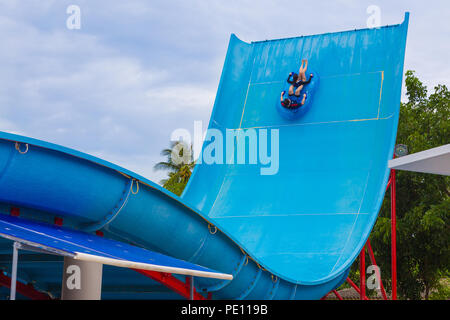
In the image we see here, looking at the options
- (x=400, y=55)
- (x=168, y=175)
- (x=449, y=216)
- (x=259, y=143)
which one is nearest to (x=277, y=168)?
(x=259, y=143)

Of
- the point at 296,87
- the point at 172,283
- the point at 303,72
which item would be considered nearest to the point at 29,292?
the point at 172,283

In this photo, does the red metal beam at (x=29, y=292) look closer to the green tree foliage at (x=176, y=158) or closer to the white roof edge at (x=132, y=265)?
the white roof edge at (x=132, y=265)

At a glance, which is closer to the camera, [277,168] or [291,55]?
[277,168]

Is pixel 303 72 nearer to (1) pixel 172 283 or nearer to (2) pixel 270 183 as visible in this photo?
(2) pixel 270 183

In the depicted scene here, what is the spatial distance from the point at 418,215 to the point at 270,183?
550cm

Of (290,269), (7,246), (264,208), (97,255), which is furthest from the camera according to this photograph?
(264,208)

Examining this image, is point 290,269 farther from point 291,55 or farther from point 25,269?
point 291,55

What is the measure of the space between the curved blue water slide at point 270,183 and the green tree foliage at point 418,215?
375cm

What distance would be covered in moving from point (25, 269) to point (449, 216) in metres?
12.6

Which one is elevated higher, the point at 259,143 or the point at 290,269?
the point at 259,143

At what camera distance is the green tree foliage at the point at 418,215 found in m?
A: 17.1

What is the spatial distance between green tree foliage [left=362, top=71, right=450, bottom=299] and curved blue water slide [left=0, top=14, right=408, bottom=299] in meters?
3.75

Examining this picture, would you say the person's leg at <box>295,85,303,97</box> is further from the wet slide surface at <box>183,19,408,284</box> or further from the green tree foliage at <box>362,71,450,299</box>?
the green tree foliage at <box>362,71,450,299</box>

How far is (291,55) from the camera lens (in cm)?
1580
